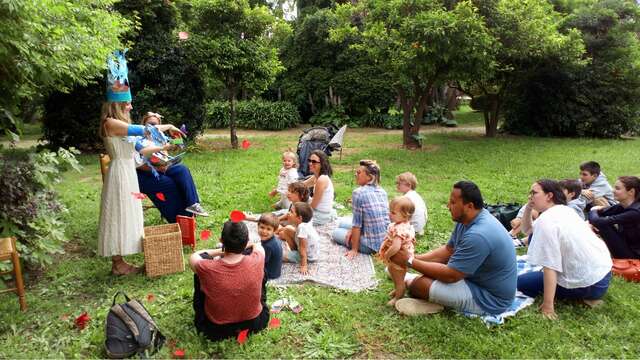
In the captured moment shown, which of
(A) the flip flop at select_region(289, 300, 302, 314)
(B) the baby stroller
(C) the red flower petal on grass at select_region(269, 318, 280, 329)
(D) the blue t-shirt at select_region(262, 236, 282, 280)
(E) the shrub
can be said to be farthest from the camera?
(B) the baby stroller

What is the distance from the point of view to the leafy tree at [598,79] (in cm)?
1562

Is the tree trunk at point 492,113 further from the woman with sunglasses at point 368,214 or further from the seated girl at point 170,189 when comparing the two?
the seated girl at point 170,189

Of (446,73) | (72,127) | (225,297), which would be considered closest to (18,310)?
(225,297)

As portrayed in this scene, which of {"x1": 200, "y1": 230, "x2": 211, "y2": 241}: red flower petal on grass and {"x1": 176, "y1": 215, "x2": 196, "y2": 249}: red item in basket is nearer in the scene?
{"x1": 176, "y1": 215, "x2": 196, "y2": 249}: red item in basket

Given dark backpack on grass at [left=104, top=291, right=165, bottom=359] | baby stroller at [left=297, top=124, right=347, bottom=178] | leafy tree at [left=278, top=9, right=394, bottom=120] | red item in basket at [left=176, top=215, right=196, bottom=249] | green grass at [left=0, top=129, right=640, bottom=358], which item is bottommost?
green grass at [left=0, top=129, right=640, bottom=358]

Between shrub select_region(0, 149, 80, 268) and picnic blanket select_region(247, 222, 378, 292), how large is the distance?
2202 mm

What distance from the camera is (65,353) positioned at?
3400mm

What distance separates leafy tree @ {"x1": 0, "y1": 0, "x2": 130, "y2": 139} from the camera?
3.48 metres

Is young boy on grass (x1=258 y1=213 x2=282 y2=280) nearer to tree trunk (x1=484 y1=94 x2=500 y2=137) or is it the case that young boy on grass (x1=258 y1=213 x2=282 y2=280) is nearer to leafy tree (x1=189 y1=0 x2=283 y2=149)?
leafy tree (x1=189 y1=0 x2=283 y2=149)

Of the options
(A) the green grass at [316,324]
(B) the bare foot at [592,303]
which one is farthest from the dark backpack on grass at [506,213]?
(B) the bare foot at [592,303]

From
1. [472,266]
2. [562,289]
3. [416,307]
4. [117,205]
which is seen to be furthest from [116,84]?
[562,289]

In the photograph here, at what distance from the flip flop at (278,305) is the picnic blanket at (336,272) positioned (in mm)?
386

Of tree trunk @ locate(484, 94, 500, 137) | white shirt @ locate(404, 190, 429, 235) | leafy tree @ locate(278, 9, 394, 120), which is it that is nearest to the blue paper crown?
white shirt @ locate(404, 190, 429, 235)

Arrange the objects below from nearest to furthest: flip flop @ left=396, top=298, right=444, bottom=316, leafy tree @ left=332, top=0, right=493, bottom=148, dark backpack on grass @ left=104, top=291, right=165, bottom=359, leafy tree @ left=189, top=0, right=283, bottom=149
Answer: dark backpack on grass @ left=104, top=291, right=165, bottom=359 < flip flop @ left=396, top=298, right=444, bottom=316 < leafy tree @ left=332, top=0, right=493, bottom=148 < leafy tree @ left=189, top=0, right=283, bottom=149
